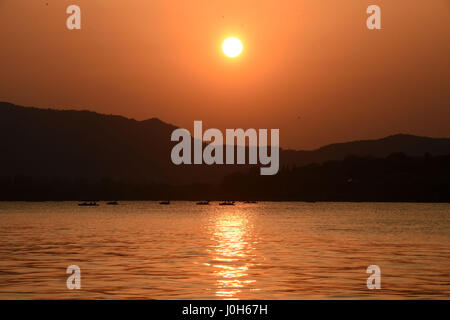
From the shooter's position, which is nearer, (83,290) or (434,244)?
(83,290)

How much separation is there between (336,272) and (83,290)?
19.6 meters

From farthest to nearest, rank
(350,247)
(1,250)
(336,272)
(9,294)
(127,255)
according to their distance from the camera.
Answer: (350,247) → (1,250) → (127,255) → (336,272) → (9,294)

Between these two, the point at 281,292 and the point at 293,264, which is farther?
the point at 293,264

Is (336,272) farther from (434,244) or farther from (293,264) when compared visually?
(434,244)

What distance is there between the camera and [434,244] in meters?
92.4

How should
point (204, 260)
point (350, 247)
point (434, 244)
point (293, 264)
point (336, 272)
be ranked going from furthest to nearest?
point (434, 244) → point (350, 247) → point (204, 260) → point (293, 264) → point (336, 272)
